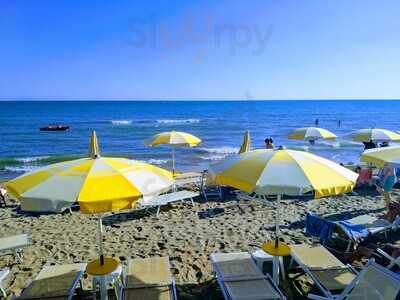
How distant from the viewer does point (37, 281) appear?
4.59m

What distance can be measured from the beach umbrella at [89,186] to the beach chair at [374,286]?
2.47m

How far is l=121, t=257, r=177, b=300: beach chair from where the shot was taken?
4.27m

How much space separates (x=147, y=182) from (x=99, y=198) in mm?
605

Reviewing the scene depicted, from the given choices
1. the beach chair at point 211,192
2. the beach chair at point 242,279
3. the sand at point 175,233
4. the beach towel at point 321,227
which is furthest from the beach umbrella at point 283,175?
the beach chair at point 211,192

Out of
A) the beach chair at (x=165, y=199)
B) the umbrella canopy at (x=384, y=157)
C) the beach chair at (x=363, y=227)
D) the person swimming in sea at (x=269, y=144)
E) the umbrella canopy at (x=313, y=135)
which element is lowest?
the beach chair at (x=165, y=199)

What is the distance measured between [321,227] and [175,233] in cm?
301

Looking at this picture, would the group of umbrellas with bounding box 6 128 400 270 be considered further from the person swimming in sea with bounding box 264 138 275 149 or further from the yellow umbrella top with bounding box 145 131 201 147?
the person swimming in sea with bounding box 264 138 275 149

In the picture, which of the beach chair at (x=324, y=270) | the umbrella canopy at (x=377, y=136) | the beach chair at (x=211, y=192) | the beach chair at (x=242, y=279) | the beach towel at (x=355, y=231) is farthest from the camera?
the umbrella canopy at (x=377, y=136)

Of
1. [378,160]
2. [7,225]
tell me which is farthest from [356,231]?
[7,225]

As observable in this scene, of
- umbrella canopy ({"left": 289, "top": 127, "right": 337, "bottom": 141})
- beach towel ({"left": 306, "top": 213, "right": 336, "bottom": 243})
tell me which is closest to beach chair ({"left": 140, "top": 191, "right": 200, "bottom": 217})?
beach towel ({"left": 306, "top": 213, "right": 336, "bottom": 243})

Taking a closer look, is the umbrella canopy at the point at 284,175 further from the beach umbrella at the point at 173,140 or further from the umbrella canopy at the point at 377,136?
the umbrella canopy at the point at 377,136

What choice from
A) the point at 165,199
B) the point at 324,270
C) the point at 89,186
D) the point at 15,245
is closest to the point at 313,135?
the point at 165,199

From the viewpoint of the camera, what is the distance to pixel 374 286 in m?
3.87

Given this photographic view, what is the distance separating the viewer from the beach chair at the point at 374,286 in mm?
3662
